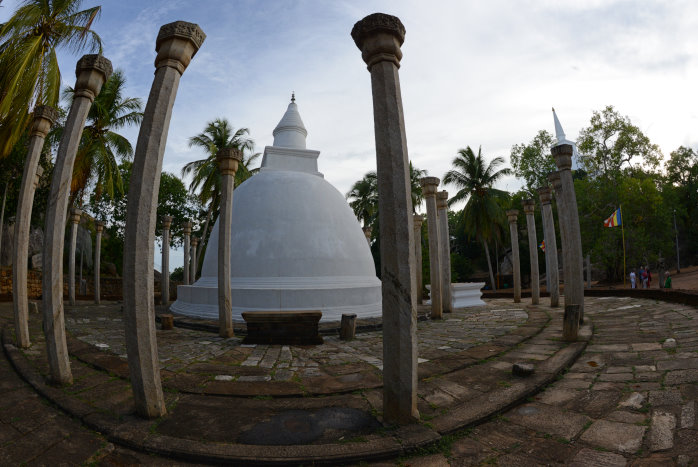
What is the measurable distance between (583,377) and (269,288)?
697 cm

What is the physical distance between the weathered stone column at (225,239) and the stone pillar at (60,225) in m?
2.66

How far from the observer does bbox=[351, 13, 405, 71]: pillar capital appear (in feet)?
10.6

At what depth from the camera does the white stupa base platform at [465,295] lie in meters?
12.5

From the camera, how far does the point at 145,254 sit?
3.17 meters

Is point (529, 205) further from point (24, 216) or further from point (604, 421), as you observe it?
point (24, 216)

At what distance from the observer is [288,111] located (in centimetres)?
1320

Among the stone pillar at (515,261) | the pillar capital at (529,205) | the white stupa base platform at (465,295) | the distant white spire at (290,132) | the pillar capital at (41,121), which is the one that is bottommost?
the white stupa base platform at (465,295)

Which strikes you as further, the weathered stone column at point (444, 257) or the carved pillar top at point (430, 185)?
the weathered stone column at point (444, 257)

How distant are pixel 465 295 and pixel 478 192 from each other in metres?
14.0

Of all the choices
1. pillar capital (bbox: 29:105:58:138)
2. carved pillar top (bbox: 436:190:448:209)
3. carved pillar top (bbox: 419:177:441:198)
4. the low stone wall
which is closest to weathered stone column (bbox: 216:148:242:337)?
pillar capital (bbox: 29:105:58:138)

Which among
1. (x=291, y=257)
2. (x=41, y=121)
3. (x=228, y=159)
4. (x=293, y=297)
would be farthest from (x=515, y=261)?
(x=41, y=121)

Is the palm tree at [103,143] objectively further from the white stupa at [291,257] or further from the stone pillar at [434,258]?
the stone pillar at [434,258]

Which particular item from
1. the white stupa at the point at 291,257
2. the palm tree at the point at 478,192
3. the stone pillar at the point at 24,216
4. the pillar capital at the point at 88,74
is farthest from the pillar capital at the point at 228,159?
the palm tree at the point at 478,192

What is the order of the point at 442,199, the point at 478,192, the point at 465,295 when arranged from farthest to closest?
the point at 478,192 < the point at 465,295 < the point at 442,199
